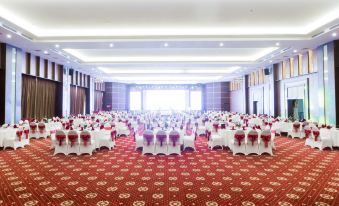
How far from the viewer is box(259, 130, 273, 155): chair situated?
6.68 meters

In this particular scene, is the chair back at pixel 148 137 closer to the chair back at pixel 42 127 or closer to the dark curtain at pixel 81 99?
the chair back at pixel 42 127

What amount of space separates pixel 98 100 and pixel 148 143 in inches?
643

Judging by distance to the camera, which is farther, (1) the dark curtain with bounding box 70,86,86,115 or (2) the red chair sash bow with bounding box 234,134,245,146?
(1) the dark curtain with bounding box 70,86,86,115

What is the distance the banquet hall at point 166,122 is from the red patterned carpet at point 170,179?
3 centimetres

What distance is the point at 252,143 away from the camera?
22.4ft

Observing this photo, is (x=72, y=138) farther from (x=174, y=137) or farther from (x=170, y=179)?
(x=170, y=179)

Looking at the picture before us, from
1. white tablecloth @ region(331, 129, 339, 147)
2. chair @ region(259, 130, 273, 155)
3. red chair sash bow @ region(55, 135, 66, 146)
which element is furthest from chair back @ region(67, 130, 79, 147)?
white tablecloth @ region(331, 129, 339, 147)

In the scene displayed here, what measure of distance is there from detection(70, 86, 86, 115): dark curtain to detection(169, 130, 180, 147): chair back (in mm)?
10754

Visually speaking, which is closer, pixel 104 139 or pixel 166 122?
pixel 104 139

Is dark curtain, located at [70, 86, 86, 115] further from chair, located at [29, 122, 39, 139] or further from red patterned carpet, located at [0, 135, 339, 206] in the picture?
red patterned carpet, located at [0, 135, 339, 206]

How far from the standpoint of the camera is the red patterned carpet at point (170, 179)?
11.9ft

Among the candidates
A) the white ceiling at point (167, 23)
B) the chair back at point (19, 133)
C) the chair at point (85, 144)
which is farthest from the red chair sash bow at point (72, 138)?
the white ceiling at point (167, 23)

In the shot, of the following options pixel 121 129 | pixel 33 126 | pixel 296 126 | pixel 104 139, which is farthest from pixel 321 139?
pixel 33 126

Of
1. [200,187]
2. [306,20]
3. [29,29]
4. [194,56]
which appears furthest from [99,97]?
[200,187]
